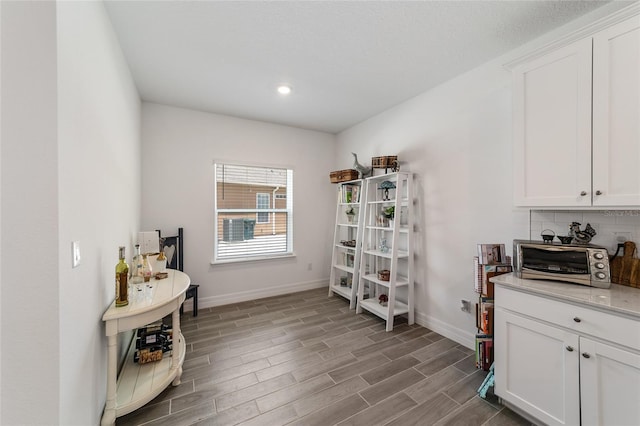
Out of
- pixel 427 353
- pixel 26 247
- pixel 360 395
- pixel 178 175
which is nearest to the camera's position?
pixel 26 247

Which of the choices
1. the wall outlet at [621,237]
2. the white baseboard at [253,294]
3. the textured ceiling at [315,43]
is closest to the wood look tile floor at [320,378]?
the white baseboard at [253,294]

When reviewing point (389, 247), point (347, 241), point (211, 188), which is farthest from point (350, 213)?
point (211, 188)

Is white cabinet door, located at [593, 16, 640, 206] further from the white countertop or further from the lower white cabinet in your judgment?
the lower white cabinet

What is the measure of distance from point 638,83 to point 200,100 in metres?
3.81

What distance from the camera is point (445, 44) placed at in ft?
6.95

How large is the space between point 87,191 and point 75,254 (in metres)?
0.38

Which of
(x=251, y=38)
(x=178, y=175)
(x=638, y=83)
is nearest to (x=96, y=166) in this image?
(x=251, y=38)

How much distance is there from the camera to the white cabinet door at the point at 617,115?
55.6 inches

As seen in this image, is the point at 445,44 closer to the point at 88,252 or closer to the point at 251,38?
the point at 251,38

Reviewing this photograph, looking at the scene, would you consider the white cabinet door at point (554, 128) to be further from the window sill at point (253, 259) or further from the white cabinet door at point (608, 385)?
the window sill at point (253, 259)

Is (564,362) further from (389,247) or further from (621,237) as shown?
(389,247)

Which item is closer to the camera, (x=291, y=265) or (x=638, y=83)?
(x=638, y=83)

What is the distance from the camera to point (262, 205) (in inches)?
158

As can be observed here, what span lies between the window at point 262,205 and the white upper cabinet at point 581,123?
3186 millimetres
